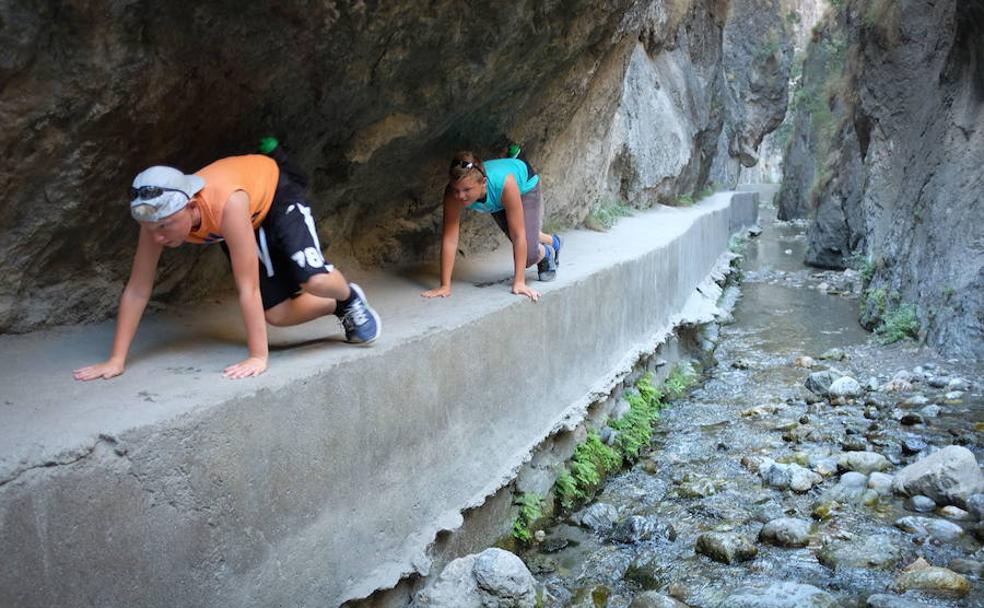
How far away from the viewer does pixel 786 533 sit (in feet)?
16.8

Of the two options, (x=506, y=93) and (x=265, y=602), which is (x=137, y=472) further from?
(x=506, y=93)

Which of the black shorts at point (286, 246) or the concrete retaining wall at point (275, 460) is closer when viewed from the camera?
the concrete retaining wall at point (275, 460)

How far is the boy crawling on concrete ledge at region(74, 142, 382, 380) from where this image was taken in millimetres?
3178

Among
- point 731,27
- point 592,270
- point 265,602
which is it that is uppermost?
point 731,27

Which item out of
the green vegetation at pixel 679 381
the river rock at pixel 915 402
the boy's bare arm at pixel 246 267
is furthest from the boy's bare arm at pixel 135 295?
the river rock at pixel 915 402

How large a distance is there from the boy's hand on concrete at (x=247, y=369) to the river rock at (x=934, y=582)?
11.4 ft

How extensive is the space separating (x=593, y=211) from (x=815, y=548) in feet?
20.5

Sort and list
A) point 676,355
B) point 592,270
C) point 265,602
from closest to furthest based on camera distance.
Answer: point 265,602 < point 592,270 < point 676,355

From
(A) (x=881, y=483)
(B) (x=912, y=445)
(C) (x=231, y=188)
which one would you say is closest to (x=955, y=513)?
(A) (x=881, y=483)

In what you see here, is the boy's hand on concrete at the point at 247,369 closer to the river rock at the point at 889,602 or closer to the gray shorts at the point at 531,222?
the gray shorts at the point at 531,222

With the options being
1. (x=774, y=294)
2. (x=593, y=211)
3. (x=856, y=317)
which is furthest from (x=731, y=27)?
(x=593, y=211)

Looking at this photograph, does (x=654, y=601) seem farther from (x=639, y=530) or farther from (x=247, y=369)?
(x=247, y=369)

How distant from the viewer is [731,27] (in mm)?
30203

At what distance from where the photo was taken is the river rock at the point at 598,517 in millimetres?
5504
